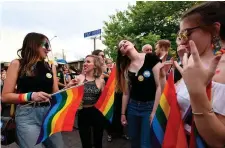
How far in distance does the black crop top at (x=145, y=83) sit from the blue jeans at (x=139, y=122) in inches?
3.1

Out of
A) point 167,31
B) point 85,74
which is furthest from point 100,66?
point 167,31

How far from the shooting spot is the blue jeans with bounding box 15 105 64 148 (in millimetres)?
2824

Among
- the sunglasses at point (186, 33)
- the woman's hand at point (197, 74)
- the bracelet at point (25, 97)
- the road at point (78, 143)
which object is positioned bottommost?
the road at point (78, 143)

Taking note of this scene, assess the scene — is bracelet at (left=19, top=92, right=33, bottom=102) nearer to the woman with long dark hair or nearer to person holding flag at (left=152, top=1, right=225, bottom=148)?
the woman with long dark hair

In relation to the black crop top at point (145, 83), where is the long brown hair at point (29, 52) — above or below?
above

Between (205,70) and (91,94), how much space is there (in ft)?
11.0

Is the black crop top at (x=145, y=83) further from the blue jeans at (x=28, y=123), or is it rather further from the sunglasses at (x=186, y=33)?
the sunglasses at (x=186, y=33)

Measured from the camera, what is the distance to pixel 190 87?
1.22 m

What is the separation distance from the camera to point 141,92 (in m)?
3.64

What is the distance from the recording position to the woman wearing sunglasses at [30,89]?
2848 millimetres

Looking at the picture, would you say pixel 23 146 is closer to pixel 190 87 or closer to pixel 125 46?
pixel 125 46

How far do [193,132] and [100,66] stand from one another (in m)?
3.38

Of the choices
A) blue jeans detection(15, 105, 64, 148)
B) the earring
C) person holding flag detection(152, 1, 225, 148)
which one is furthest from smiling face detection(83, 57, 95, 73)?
the earring

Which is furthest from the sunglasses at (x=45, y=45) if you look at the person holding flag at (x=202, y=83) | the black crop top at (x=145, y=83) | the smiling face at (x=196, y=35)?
the smiling face at (x=196, y=35)
